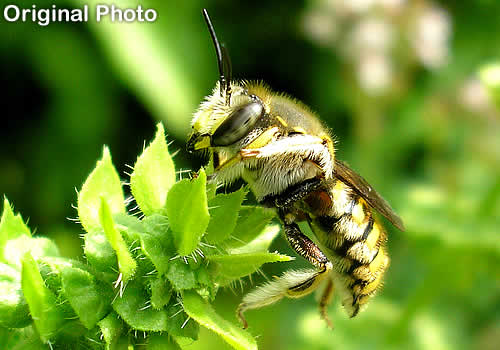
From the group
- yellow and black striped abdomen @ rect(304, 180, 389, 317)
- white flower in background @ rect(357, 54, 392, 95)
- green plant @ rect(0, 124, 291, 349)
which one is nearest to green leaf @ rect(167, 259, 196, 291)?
green plant @ rect(0, 124, 291, 349)

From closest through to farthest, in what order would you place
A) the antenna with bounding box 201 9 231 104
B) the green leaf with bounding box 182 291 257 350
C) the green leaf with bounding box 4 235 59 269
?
the green leaf with bounding box 182 291 257 350
the green leaf with bounding box 4 235 59 269
the antenna with bounding box 201 9 231 104

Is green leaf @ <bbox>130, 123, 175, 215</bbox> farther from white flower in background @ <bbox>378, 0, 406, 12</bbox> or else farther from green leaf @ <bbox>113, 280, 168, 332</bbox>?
white flower in background @ <bbox>378, 0, 406, 12</bbox>

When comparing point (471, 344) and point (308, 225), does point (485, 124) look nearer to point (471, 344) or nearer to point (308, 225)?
point (471, 344)

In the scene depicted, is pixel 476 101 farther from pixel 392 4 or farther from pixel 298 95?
pixel 298 95

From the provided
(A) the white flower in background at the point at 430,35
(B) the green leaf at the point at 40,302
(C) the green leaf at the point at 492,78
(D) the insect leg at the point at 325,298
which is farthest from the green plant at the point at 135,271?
(A) the white flower in background at the point at 430,35

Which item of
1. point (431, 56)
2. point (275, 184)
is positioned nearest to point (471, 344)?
point (431, 56)
